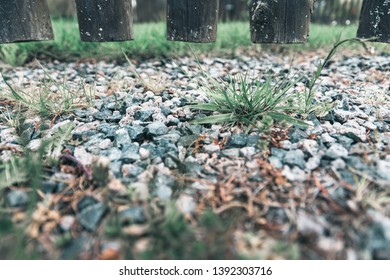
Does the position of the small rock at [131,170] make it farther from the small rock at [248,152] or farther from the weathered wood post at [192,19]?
the weathered wood post at [192,19]

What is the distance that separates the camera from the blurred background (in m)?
5.24

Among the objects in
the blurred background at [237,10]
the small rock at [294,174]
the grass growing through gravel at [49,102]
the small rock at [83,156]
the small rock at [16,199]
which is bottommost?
the small rock at [16,199]

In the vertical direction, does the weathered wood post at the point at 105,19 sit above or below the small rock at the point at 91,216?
above

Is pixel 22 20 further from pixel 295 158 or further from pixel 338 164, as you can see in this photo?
pixel 338 164

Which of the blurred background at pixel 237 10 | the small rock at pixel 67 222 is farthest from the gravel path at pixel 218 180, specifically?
the blurred background at pixel 237 10

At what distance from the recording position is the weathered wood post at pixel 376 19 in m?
1.66

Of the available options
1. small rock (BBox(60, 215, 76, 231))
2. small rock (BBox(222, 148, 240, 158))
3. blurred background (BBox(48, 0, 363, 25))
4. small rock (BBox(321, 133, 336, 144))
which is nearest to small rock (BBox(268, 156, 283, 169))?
small rock (BBox(222, 148, 240, 158))

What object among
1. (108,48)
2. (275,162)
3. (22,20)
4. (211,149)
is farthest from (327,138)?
(108,48)

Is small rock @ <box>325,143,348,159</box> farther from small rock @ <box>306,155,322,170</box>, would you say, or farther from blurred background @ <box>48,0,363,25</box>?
blurred background @ <box>48,0,363,25</box>

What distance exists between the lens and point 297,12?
1629 millimetres

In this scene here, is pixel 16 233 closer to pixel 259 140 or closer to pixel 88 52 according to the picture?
pixel 259 140

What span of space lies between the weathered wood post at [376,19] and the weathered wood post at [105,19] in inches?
47.9
